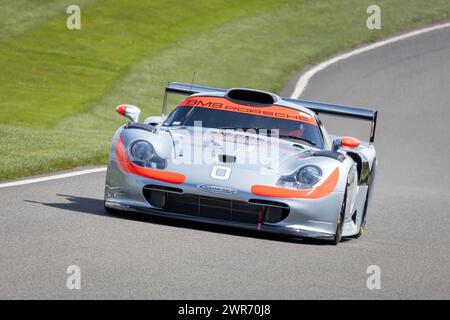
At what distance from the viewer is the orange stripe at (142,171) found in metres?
8.22

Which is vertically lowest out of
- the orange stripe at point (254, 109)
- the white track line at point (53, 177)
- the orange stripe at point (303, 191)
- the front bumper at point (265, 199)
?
the white track line at point (53, 177)

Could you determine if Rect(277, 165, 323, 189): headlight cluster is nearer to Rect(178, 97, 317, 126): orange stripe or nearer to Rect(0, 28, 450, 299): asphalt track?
Rect(0, 28, 450, 299): asphalt track

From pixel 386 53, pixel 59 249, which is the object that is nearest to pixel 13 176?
pixel 59 249

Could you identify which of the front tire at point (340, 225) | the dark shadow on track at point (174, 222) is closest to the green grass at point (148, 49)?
the dark shadow on track at point (174, 222)

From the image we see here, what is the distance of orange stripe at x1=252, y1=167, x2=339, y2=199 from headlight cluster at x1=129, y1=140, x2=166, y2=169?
2.69 ft

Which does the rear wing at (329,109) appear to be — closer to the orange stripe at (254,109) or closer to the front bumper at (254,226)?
the orange stripe at (254,109)

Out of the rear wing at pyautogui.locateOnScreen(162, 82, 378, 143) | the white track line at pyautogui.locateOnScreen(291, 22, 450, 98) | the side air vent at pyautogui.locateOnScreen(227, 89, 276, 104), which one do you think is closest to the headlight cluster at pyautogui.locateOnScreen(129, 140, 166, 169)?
the side air vent at pyautogui.locateOnScreen(227, 89, 276, 104)

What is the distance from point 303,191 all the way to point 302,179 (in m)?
0.11

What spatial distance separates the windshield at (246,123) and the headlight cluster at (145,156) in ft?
3.63

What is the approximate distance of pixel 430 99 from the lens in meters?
23.7

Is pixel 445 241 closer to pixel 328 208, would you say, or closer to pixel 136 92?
pixel 328 208
